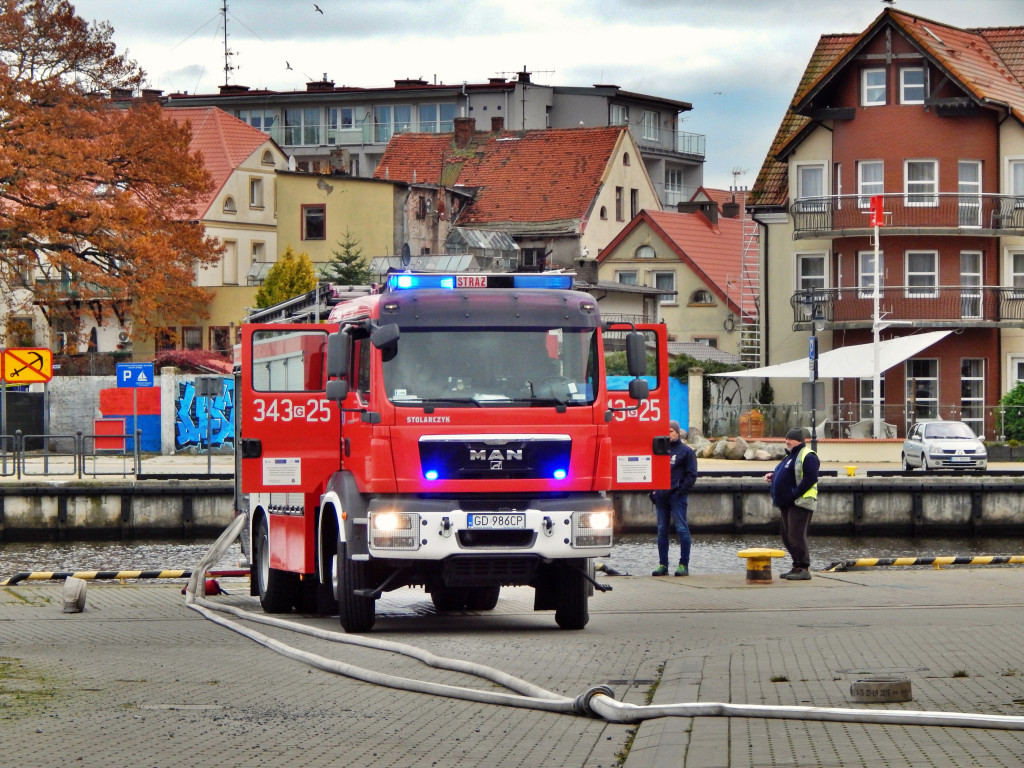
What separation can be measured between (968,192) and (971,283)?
2930 millimetres

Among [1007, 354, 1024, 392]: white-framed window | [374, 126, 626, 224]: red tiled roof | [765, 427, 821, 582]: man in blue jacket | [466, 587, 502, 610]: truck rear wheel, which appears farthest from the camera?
[374, 126, 626, 224]: red tiled roof

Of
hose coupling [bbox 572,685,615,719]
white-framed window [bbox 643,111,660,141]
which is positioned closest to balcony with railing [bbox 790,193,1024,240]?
hose coupling [bbox 572,685,615,719]

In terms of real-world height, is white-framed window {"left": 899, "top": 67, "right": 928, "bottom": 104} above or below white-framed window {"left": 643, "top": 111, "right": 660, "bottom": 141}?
below

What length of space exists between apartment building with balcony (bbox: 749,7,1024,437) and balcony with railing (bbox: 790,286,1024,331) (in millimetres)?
44

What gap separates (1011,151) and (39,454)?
105 ft

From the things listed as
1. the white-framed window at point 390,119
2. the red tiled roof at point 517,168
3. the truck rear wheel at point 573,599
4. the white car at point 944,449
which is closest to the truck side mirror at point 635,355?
the truck rear wheel at point 573,599

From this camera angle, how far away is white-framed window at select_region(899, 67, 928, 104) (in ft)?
185

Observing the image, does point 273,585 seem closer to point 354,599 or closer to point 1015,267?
point 354,599

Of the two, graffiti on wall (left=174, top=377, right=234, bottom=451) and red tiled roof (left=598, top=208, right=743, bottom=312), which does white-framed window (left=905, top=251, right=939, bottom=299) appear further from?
graffiti on wall (left=174, top=377, right=234, bottom=451)

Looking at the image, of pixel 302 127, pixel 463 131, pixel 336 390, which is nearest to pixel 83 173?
pixel 336 390

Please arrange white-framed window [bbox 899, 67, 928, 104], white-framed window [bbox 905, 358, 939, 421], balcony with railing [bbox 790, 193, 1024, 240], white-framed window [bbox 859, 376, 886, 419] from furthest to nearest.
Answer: white-framed window [bbox 899, 67, 928, 104] → white-framed window [bbox 905, 358, 939, 421] → balcony with railing [bbox 790, 193, 1024, 240] → white-framed window [bbox 859, 376, 886, 419]

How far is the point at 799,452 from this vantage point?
20.0 m

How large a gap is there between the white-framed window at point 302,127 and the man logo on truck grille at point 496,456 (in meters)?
93.1

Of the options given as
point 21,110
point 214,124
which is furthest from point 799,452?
point 214,124
